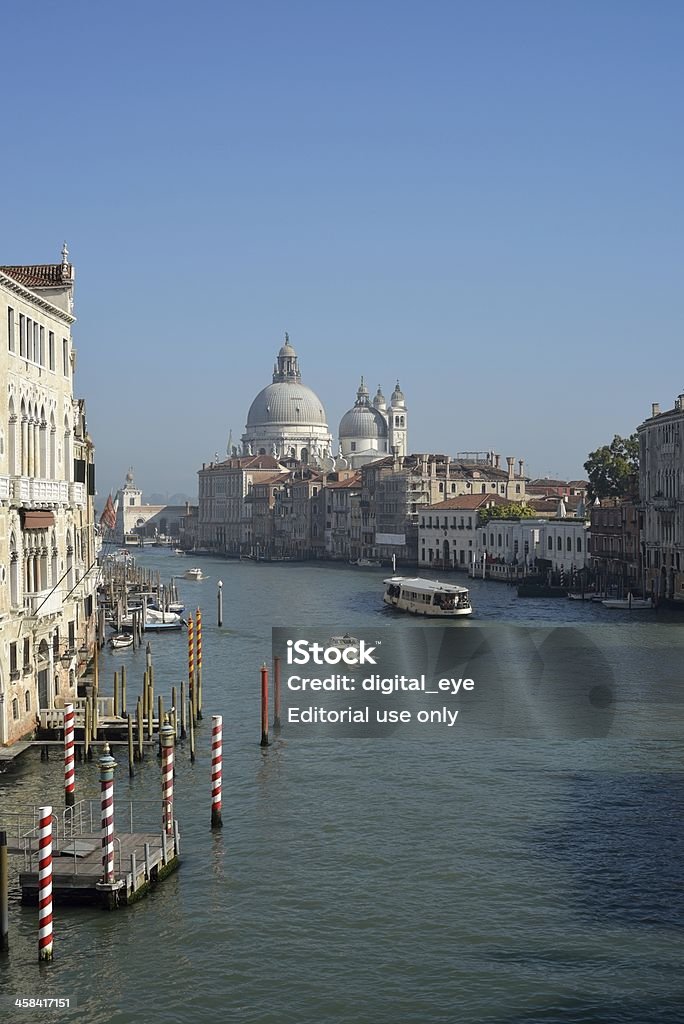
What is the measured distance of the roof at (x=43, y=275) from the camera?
21984 mm

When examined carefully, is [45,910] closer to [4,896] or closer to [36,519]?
[4,896]

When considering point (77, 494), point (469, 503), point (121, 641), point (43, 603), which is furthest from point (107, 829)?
point (469, 503)

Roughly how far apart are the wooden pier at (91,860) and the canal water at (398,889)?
0.16 metres

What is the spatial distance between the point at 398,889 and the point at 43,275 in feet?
41.1

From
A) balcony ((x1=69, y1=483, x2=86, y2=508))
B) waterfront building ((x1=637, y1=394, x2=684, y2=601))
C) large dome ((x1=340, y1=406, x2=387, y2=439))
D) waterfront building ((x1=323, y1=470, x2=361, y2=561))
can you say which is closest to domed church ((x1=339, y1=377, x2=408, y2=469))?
large dome ((x1=340, y1=406, x2=387, y2=439))

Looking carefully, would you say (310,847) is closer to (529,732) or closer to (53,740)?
(53,740)

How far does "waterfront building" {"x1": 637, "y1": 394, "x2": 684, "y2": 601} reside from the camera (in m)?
44.9

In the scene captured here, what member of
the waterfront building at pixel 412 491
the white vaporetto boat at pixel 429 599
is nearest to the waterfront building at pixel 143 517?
the waterfront building at pixel 412 491

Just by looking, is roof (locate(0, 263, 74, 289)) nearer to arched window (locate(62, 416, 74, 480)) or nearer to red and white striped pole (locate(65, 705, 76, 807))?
arched window (locate(62, 416, 74, 480))

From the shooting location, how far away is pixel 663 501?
4616cm

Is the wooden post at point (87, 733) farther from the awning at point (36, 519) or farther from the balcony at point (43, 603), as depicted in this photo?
the awning at point (36, 519)

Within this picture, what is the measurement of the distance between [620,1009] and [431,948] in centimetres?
183

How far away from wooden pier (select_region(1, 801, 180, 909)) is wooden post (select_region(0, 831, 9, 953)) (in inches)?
36.1

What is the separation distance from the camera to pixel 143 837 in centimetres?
1402
